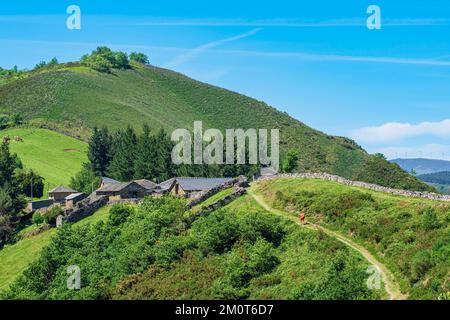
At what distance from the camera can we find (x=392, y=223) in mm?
45562

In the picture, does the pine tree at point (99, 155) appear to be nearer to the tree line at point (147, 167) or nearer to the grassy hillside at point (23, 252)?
the tree line at point (147, 167)

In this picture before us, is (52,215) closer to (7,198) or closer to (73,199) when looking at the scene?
(73,199)

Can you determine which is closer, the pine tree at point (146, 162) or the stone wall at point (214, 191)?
the stone wall at point (214, 191)

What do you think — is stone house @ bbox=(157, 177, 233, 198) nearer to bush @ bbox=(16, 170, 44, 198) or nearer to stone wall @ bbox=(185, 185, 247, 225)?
stone wall @ bbox=(185, 185, 247, 225)

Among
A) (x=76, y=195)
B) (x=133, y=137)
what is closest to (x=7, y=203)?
(x=76, y=195)

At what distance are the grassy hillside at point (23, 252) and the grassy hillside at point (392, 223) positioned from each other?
23339 millimetres

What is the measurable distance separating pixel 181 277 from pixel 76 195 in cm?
5040

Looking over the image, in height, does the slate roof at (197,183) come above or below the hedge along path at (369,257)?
above

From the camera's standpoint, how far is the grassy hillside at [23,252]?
6587cm

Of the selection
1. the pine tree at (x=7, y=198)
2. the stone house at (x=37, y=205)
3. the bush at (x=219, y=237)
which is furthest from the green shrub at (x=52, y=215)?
the bush at (x=219, y=237)

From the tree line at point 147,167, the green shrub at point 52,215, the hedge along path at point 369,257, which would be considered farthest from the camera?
the tree line at point 147,167

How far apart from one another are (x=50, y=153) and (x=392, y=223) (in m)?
101

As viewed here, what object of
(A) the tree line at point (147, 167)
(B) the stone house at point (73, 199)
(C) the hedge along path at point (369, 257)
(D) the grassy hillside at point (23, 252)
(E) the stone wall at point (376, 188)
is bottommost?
(D) the grassy hillside at point (23, 252)

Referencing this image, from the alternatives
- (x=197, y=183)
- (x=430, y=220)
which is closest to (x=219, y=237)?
(x=430, y=220)
